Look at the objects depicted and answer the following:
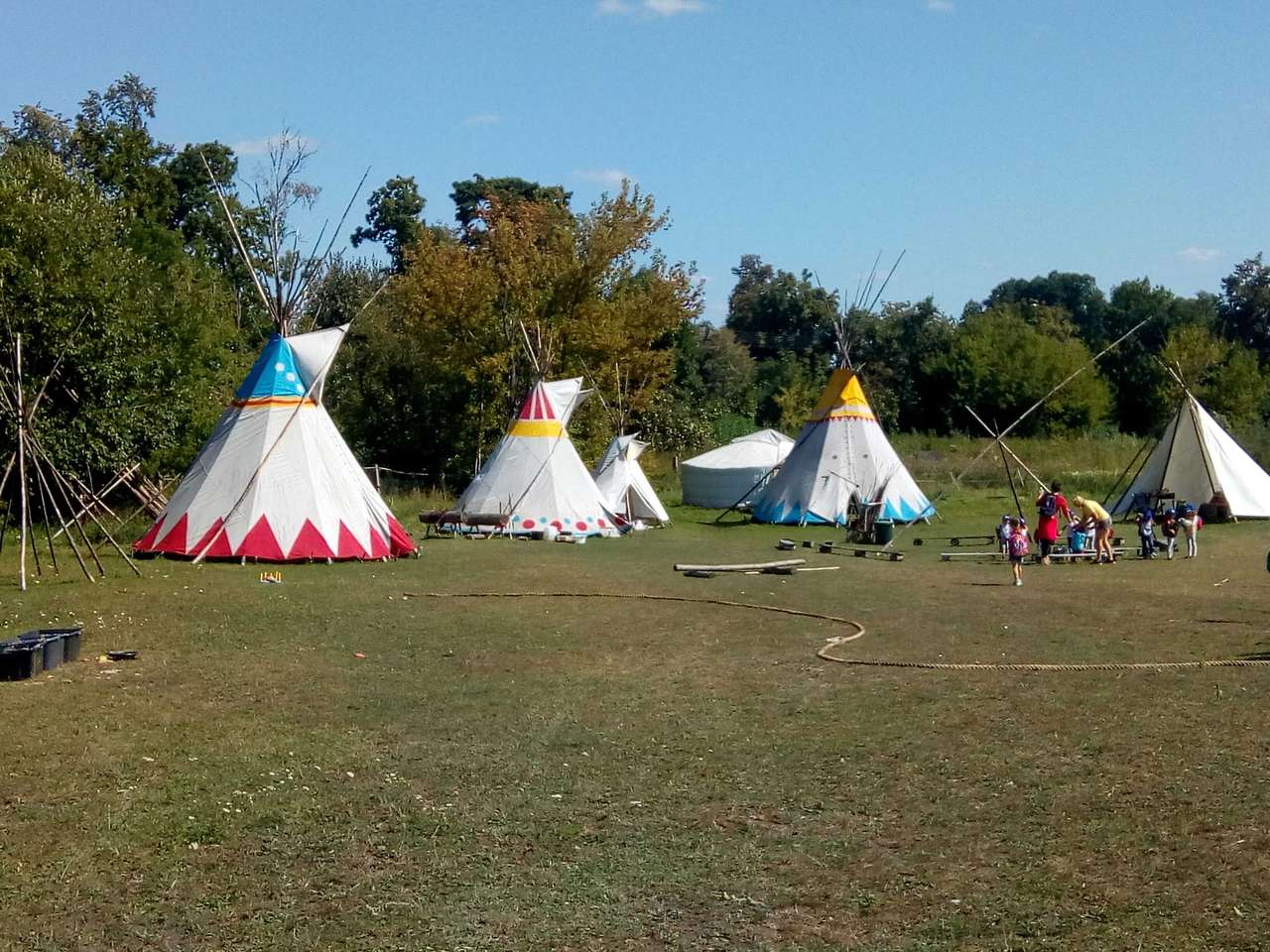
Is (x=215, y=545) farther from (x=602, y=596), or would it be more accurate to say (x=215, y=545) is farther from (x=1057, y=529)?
(x=1057, y=529)

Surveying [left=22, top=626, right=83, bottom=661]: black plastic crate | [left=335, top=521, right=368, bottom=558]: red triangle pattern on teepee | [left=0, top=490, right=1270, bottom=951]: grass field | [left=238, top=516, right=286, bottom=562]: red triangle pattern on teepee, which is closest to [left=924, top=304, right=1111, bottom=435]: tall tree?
[left=335, top=521, right=368, bottom=558]: red triangle pattern on teepee

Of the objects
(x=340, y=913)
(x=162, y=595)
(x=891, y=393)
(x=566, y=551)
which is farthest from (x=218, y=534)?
(x=891, y=393)

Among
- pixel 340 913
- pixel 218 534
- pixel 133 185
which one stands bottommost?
pixel 340 913

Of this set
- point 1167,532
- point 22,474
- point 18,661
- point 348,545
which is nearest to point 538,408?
point 348,545

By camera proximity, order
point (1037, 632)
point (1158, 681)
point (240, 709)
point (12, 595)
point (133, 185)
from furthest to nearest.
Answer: point (133, 185)
point (12, 595)
point (1037, 632)
point (1158, 681)
point (240, 709)

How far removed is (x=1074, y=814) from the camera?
6742mm

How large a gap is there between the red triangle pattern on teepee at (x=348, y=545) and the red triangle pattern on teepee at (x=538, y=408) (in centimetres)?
784

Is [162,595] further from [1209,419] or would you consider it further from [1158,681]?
[1209,419]

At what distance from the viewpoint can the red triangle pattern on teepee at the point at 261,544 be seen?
19688 millimetres

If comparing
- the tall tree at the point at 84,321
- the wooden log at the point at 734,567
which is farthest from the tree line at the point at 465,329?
the wooden log at the point at 734,567

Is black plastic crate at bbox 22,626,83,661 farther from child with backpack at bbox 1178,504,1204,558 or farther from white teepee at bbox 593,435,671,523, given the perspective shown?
white teepee at bbox 593,435,671,523

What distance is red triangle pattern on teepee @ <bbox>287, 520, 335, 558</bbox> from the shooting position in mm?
19891

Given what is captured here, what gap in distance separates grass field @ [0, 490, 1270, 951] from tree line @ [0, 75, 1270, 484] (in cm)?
1021

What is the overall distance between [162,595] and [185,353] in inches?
610
